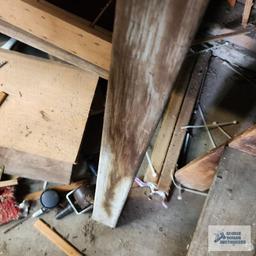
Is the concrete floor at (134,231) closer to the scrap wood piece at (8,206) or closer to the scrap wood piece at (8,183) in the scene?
the scrap wood piece at (8,206)

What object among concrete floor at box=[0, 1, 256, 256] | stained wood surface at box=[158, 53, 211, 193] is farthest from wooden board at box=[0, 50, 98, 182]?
stained wood surface at box=[158, 53, 211, 193]

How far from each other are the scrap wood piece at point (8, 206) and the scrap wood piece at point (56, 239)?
11 centimetres

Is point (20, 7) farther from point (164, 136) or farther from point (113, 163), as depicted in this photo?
point (164, 136)

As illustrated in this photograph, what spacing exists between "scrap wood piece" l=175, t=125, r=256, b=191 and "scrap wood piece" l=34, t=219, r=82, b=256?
0.59 m

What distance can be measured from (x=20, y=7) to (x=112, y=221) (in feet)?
3.17

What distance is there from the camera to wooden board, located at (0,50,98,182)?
4.28 feet

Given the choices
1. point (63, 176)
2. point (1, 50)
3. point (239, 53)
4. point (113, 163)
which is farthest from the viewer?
point (239, 53)

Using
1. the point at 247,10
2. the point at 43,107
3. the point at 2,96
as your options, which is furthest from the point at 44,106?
the point at 247,10

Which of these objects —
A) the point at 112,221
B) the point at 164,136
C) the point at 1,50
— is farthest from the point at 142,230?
the point at 1,50

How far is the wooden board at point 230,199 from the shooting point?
1.17 meters

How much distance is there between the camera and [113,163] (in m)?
1.01

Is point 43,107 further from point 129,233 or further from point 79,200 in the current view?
point 129,233

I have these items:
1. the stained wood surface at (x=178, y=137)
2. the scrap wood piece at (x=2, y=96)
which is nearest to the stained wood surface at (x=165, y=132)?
the stained wood surface at (x=178, y=137)

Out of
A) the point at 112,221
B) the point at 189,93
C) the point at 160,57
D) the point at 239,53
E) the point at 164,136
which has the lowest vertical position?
the point at 112,221
